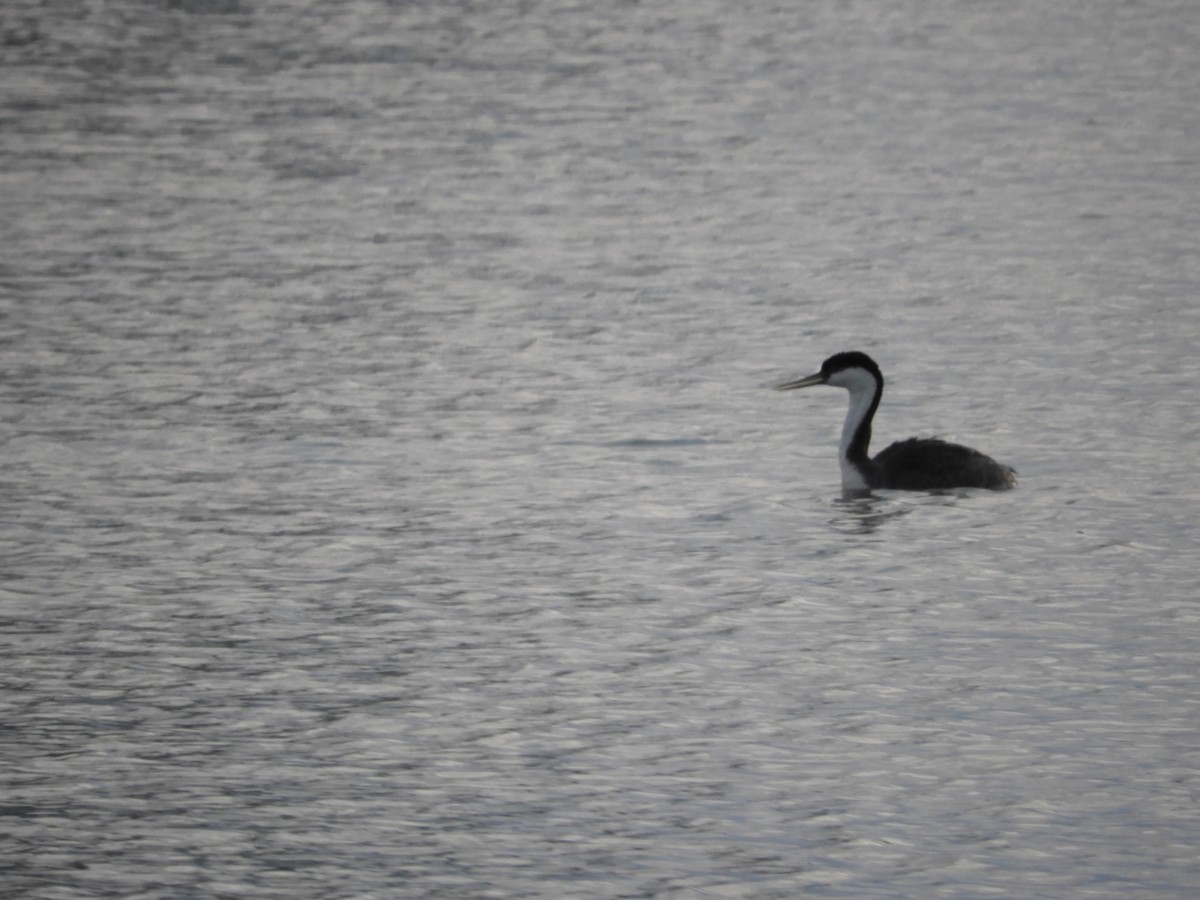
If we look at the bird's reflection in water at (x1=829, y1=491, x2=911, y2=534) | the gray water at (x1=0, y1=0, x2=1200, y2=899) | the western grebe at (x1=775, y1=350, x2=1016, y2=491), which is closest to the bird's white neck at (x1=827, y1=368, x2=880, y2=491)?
the western grebe at (x1=775, y1=350, x2=1016, y2=491)

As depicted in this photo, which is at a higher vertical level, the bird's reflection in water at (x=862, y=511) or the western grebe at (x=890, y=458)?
the western grebe at (x=890, y=458)

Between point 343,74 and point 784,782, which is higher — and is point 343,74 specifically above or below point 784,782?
above

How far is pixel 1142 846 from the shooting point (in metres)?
9.77

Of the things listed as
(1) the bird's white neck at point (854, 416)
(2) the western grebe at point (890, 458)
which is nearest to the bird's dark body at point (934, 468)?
(2) the western grebe at point (890, 458)

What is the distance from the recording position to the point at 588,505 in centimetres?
1556

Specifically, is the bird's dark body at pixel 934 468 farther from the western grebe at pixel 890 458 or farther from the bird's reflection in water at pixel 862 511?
the bird's reflection in water at pixel 862 511

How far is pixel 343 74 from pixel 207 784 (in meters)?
26.7

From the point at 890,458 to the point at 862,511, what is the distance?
578mm

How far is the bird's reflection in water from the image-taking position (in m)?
15.3

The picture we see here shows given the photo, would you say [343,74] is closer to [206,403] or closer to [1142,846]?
[206,403]

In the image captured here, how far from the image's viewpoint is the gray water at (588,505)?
10.2 meters

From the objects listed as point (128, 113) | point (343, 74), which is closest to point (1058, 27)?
point (343, 74)

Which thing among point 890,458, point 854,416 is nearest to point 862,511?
point 890,458

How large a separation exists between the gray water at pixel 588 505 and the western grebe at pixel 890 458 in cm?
18
